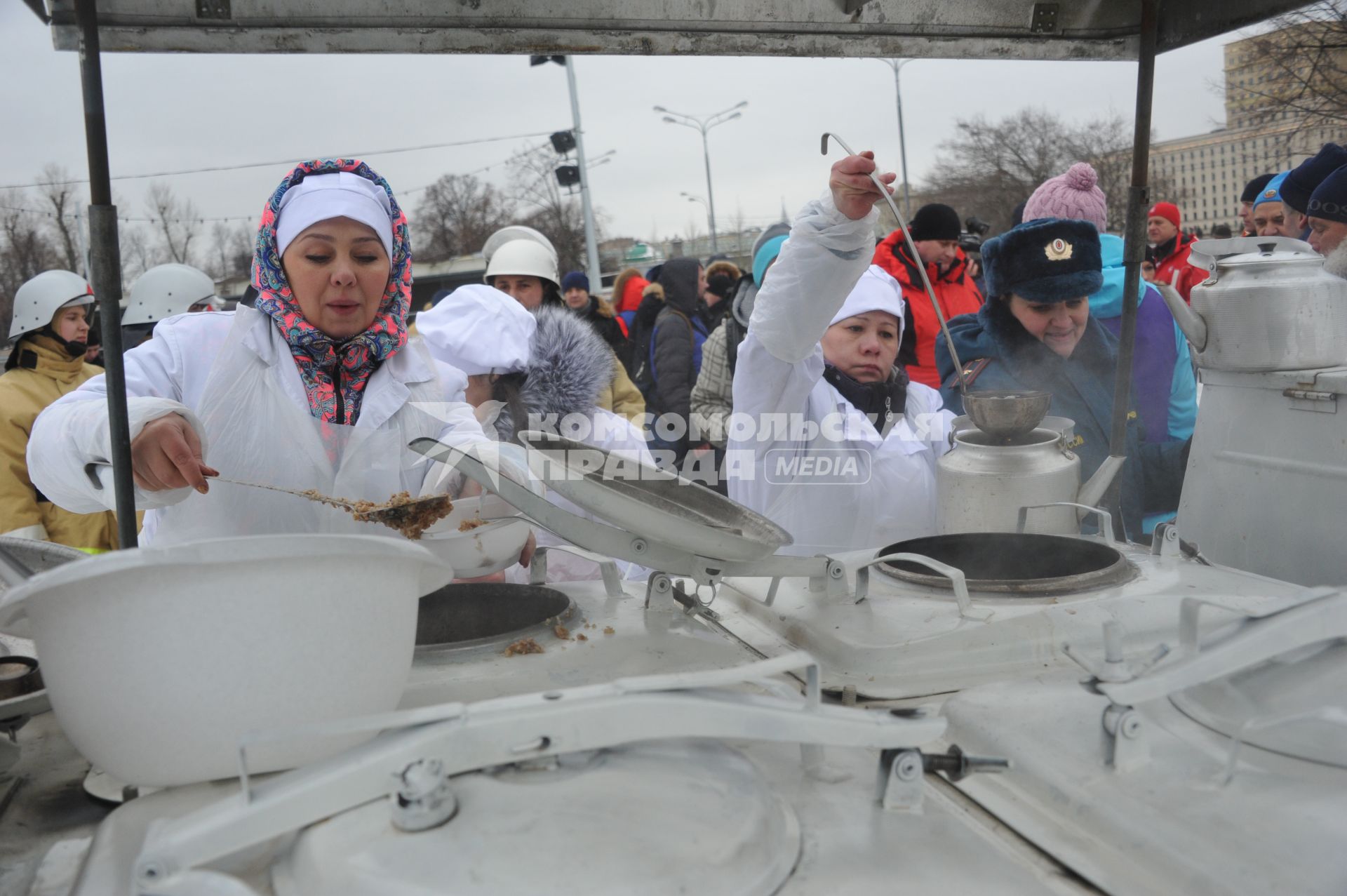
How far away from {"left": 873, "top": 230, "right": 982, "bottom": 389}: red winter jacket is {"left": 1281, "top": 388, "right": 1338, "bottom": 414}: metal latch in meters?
2.05

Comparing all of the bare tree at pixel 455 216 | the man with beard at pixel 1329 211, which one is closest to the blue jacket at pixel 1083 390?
the man with beard at pixel 1329 211

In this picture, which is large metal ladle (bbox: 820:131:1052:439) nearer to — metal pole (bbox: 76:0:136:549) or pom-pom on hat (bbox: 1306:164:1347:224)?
metal pole (bbox: 76:0:136:549)

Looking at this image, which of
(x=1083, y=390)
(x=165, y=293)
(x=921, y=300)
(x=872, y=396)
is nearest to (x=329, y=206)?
(x=872, y=396)

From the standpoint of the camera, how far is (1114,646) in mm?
1176

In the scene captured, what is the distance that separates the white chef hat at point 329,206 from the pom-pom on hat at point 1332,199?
287 centimetres

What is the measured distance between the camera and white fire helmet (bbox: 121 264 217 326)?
16.6 ft

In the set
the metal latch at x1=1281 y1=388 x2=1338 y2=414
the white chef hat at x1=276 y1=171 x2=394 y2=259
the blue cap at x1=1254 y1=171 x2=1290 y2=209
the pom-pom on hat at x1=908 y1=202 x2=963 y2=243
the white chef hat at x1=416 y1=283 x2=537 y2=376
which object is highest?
the blue cap at x1=1254 y1=171 x2=1290 y2=209

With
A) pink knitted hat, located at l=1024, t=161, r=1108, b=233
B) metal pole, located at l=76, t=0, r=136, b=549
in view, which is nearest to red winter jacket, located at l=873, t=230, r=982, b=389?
pink knitted hat, located at l=1024, t=161, r=1108, b=233

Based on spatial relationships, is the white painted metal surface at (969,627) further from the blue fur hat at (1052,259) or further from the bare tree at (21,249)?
the bare tree at (21,249)

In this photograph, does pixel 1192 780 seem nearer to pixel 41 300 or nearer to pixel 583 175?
pixel 41 300

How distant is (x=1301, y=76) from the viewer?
8.96 metres

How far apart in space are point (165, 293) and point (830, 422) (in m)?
4.03

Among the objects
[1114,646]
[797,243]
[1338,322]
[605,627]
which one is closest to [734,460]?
[797,243]

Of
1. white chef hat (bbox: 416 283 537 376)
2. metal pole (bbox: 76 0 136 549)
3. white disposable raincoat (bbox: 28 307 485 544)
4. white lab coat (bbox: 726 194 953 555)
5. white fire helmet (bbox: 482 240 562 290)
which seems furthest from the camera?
white fire helmet (bbox: 482 240 562 290)
